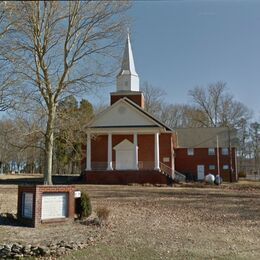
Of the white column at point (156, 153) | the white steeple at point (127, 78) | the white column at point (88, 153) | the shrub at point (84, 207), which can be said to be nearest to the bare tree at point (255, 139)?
the white steeple at point (127, 78)

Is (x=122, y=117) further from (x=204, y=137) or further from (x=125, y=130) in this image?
(x=204, y=137)

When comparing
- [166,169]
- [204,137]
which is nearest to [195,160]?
[204,137]

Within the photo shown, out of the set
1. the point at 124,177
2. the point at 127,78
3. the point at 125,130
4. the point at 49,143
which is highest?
the point at 127,78

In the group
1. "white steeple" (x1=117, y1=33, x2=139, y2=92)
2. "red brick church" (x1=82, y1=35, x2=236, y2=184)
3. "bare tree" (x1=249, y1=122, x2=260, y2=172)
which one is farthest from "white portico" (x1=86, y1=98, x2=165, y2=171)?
"bare tree" (x1=249, y1=122, x2=260, y2=172)

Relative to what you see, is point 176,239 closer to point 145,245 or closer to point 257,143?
point 145,245

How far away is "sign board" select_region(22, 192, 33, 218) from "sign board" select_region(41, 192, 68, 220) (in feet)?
1.31

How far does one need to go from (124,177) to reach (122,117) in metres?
6.06

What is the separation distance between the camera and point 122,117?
36844 millimetres

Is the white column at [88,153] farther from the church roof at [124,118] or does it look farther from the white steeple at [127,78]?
the white steeple at [127,78]

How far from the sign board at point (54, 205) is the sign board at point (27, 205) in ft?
1.31

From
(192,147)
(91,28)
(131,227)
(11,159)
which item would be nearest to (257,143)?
(192,147)

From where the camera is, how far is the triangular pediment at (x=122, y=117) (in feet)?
119

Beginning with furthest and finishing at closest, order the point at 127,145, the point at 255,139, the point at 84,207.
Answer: the point at 255,139
the point at 127,145
the point at 84,207

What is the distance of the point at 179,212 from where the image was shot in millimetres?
15414
